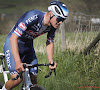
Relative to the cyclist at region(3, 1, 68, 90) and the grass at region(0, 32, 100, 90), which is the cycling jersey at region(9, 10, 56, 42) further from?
the grass at region(0, 32, 100, 90)

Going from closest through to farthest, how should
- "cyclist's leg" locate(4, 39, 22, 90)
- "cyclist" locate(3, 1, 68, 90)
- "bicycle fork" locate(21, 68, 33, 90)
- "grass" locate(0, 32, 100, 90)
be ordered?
"bicycle fork" locate(21, 68, 33, 90)
"cyclist" locate(3, 1, 68, 90)
"cyclist's leg" locate(4, 39, 22, 90)
"grass" locate(0, 32, 100, 90)

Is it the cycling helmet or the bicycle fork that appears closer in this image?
the bicycle fork

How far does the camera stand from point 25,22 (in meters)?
2.91

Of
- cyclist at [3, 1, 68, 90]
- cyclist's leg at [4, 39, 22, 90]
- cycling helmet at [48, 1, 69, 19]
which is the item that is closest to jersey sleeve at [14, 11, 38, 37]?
cyclist at [3, 1, 68, 90]

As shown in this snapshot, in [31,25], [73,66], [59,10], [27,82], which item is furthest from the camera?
[73,66]

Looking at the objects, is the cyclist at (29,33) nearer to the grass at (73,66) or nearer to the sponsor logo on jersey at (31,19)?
the sponsor logo on jersey at (31,19)

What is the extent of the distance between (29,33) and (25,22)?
15.7 inches

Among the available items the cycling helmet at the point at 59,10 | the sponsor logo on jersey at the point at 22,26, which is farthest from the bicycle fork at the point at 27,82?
the cycling helmet at the point at 59,10

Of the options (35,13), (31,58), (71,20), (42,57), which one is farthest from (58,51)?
(35,13)

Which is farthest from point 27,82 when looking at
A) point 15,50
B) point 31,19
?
point 31,19

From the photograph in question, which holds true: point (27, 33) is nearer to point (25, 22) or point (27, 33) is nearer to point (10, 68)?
point (25, 22)

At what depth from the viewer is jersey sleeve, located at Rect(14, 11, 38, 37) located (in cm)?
287

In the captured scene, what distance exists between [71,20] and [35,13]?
191 inches

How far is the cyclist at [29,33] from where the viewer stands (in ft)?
9.19
